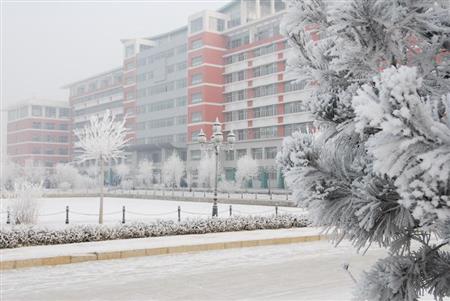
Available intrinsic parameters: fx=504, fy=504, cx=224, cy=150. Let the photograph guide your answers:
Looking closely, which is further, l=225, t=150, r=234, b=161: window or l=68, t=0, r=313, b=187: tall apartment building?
l=225, t=150, r=234, b=161: window

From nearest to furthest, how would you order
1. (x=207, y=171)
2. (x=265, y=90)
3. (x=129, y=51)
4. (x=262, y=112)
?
1. (x=207, y=171)
2. (x=265, y=90)
3. (x=262, y=112)
4. (x=129, y=51)

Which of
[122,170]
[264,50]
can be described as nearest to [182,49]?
[264,50]

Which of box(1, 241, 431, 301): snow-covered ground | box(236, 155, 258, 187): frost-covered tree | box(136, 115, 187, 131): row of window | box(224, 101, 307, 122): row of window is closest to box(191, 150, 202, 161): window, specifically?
box(136, 115, 187, 131): row of window

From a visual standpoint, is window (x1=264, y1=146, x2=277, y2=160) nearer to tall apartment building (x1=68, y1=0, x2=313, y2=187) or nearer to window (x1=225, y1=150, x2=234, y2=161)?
tall apartment building (x1=68, y1=0, x2=313, y2=187)

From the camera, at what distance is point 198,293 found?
8414 mm

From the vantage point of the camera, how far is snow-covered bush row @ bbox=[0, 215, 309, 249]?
13.9 meters

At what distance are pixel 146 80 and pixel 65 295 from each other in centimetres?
8071

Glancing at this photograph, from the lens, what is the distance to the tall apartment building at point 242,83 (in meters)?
67.3

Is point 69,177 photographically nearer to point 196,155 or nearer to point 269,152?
point 196,155

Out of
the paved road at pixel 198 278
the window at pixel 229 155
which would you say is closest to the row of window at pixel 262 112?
Result: the window at pixel 229 155

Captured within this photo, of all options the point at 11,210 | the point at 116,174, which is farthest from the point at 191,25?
the point at 11,210

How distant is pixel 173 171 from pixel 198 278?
214 ft

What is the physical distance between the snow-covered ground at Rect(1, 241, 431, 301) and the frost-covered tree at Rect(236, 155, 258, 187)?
51974 mm

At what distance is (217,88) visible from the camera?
2928 inches
